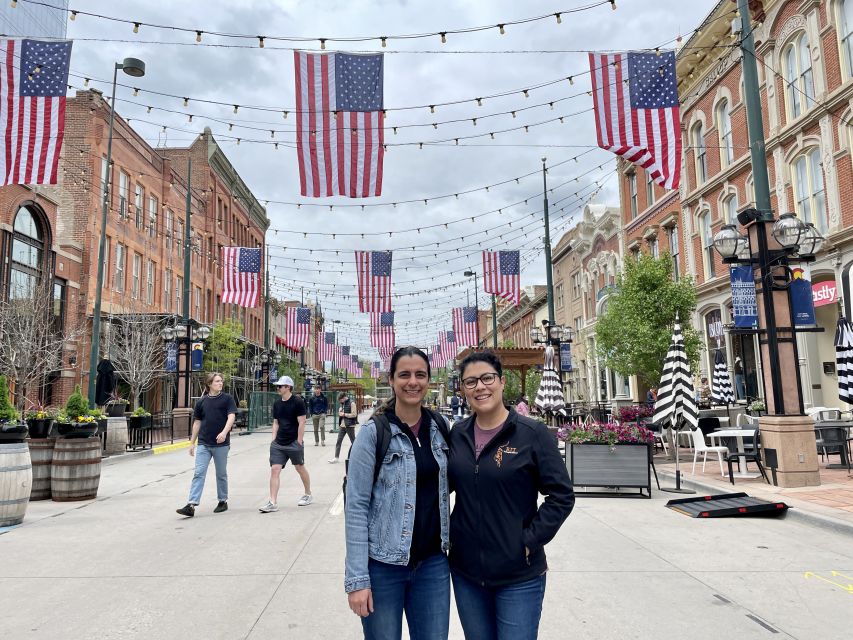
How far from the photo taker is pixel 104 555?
6.82 m

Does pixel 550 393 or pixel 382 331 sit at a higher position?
pixel 382 331

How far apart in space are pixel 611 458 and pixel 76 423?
885 cm

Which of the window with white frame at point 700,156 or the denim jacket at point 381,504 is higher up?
the window with white frame at point 700,156

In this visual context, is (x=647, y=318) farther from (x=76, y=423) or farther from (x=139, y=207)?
(x=139, y=207)

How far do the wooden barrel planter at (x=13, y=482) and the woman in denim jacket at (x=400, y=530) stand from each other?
7178 mm

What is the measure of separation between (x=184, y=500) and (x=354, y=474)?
28.8 feet

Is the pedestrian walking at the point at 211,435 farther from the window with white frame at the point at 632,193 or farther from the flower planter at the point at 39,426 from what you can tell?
the window with white frame at the point at 632,193

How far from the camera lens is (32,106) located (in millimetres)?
13445

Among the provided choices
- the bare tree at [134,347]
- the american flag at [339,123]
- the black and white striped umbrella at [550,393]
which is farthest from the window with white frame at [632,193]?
the bare tree at [134,347]

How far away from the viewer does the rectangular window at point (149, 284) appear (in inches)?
1364

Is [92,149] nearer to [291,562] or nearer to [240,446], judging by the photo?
[240,446]

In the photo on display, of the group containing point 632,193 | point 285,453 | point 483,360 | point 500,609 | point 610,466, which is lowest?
point 610,466

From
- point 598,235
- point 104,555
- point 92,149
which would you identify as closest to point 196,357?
point 92,149

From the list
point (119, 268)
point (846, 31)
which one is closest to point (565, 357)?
point (846, 31)
